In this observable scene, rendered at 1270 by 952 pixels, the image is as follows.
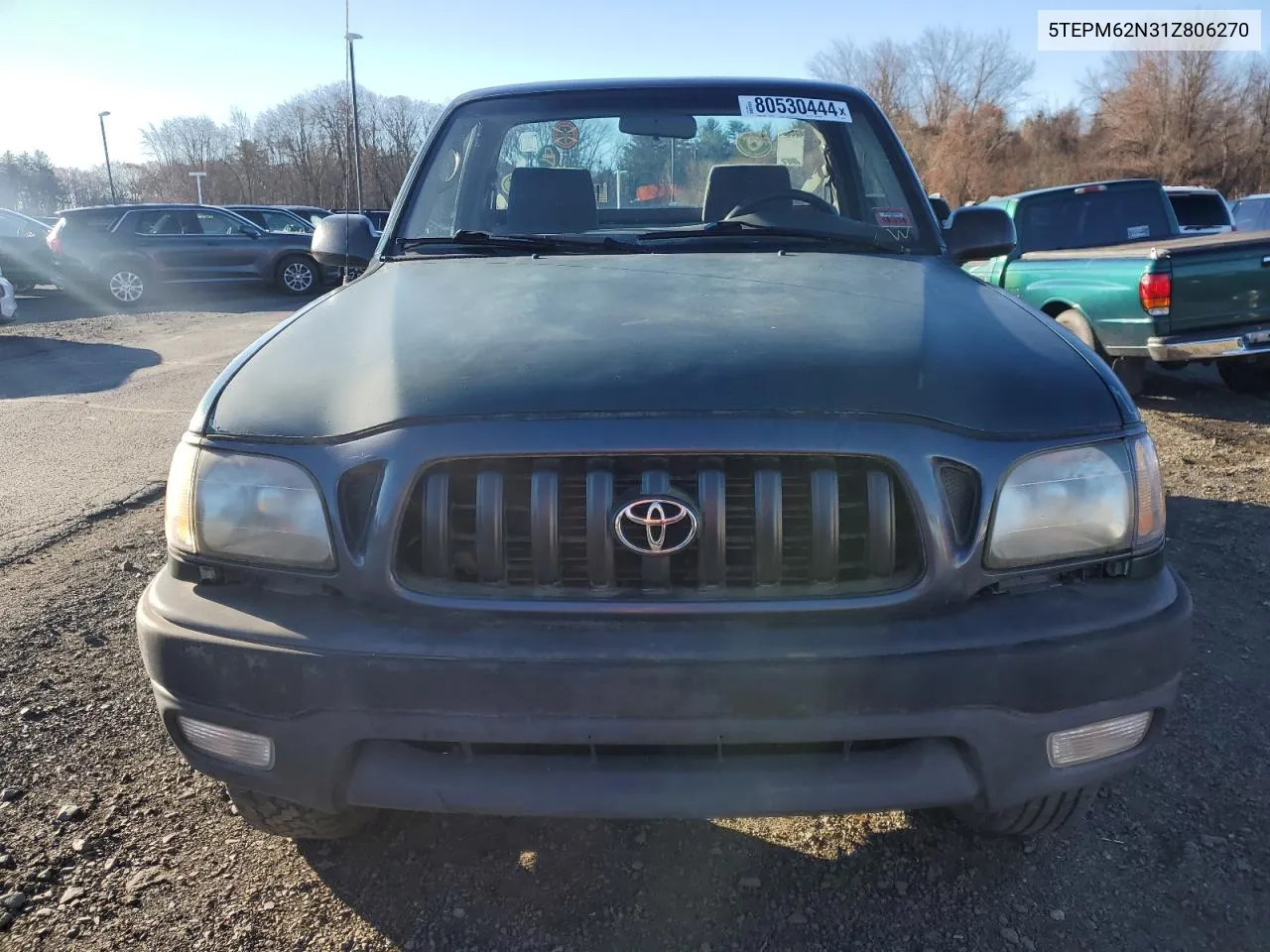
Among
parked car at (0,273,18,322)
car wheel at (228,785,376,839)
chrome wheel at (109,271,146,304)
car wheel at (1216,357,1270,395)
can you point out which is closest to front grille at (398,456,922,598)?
car wheel at (228,785,376,839)

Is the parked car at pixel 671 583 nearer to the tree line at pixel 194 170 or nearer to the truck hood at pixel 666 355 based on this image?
the truck hood at pixel 666 355

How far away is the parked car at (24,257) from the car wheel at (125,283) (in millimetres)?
1242

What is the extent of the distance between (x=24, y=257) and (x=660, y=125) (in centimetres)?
1707

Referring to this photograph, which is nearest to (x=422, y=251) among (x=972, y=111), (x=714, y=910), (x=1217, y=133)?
(x=714, y=910)

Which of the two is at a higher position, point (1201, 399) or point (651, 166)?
point (651, 166)

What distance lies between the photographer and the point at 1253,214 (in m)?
13.9

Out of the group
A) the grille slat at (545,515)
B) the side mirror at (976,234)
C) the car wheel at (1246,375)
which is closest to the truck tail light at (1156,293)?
the car wheel at (1246,375)

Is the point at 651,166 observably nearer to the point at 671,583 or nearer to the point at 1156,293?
the point at 671,583

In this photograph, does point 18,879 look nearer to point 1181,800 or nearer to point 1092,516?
point 1092,516

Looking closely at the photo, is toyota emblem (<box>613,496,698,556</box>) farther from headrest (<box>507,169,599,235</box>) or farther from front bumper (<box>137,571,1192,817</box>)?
headrest (<box>507,169,599,235</box>)

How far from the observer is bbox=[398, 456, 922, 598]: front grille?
67.8 inches

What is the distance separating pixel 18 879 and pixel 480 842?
1.03 meters

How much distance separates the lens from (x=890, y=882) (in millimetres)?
2139

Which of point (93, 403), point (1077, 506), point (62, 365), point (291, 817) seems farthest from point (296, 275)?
point (1077, 506)
